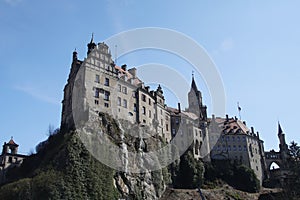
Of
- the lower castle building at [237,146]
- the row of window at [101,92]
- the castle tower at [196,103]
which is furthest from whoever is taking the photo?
the castle tower at [196,103]

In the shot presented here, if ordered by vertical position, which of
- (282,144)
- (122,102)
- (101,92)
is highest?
(101,92)

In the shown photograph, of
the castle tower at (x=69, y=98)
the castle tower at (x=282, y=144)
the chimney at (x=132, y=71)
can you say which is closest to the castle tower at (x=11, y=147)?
the castle tower at (x=69, y=98)

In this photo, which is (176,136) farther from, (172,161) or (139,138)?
(139,138)

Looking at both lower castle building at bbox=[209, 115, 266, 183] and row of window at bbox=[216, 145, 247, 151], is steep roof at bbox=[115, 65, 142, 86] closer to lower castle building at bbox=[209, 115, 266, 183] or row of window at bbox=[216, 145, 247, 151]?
lower castle building at bbox=[209, 115, 266, 183]

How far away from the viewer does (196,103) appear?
11094cm

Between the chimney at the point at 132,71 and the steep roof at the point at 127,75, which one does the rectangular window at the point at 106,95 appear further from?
the chimney at the point at 132,71

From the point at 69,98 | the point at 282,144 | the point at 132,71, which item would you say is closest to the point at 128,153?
the point at 69,98

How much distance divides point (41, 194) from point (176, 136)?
44334 mm

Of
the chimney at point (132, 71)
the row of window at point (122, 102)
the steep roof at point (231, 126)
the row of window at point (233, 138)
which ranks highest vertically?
the chimney at point (132, 71)

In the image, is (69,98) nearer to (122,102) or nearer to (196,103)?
(122,102)

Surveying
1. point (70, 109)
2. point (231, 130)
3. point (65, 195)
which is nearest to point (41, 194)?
point (65, 195)

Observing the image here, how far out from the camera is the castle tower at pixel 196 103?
352 feet

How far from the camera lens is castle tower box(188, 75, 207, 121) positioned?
10734 centimetres

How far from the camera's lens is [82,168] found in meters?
59.9
